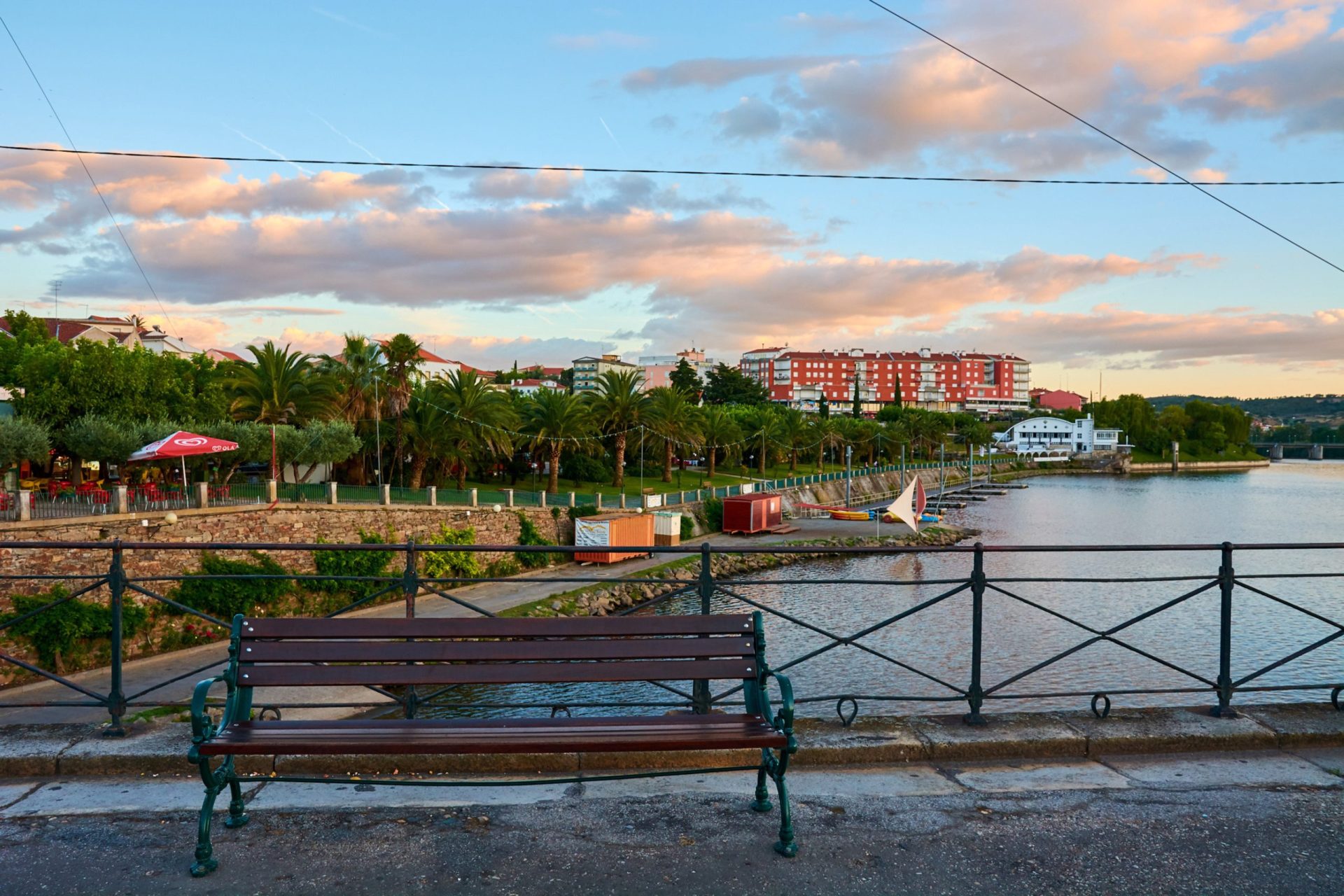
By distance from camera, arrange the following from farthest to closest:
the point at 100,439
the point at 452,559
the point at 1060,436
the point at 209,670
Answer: the point at 1060,436 → the point at 452,559 → the point at 100,439 → the point at 209,670

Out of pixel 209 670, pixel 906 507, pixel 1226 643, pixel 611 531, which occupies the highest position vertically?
pixel 1226 643

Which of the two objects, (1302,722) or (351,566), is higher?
(1302,722)

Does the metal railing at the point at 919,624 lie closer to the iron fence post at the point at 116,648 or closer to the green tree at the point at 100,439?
the iron fence post at the point at 116,648

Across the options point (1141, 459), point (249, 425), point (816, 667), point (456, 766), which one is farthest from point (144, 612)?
point (1141, 459)

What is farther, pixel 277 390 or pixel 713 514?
pixel 713 514

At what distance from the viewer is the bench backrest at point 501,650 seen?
4094 mm

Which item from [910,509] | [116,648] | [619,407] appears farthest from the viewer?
[910,509]

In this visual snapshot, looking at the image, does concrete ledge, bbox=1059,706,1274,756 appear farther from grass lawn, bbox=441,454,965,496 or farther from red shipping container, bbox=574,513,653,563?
grass lawn, bbox=441,454,965,496

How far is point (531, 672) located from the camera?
4113 millimetres

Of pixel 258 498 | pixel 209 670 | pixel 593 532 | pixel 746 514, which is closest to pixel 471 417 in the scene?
pixel 593 532

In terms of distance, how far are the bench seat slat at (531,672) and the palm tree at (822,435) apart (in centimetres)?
8593

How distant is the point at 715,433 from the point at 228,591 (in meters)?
47.5

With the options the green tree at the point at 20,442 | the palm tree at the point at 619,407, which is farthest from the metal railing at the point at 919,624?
the palm tree at the point at 619,407

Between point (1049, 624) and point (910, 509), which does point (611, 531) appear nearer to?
point (1049, 624)
